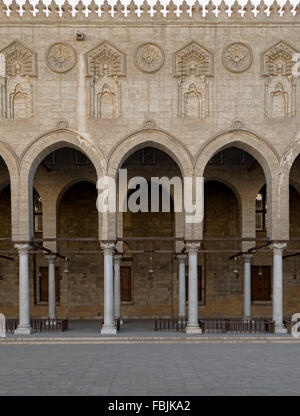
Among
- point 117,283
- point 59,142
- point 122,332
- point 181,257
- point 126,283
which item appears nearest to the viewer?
point 59,142

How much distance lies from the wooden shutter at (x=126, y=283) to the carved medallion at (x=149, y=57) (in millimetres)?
11106

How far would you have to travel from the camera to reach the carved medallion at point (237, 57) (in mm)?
16000

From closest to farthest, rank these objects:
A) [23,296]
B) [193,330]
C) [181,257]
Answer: [193,330] < [23,296] < [181,257]

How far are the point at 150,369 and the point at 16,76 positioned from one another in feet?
40.2

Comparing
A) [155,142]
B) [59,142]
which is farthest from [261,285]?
[59,142]

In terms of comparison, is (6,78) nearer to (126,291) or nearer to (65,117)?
(65,117)

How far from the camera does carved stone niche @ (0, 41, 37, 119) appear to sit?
15852 mm

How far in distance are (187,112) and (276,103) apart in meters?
3.62

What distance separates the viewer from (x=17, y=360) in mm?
11633

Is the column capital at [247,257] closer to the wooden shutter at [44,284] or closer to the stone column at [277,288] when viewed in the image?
the stone column at [277,288]

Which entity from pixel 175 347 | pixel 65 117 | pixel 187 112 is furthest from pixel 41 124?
pixel 175 347

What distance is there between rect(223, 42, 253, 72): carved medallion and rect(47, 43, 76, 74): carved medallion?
20.3ft

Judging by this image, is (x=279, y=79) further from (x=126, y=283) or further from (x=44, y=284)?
(x=44, y=284)

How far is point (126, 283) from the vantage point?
880 inches
